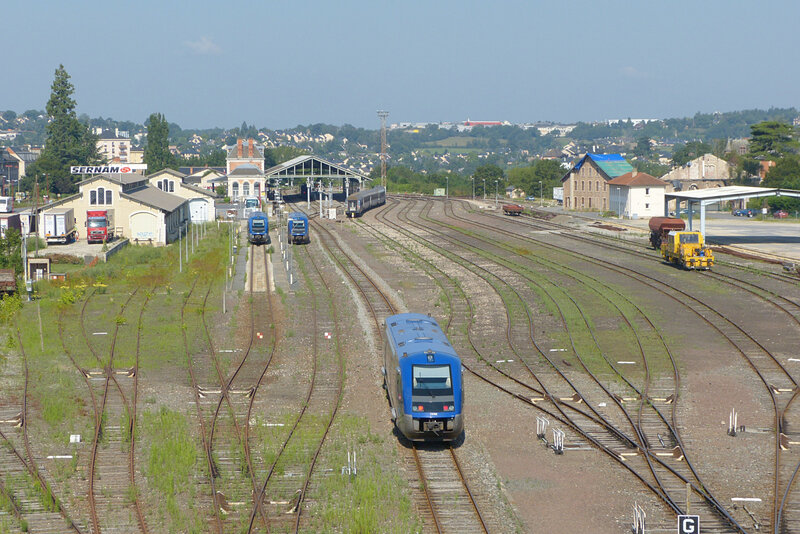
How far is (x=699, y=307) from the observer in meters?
37.5

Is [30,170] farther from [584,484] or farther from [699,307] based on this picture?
[584,484]

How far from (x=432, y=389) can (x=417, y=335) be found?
249 centimetres

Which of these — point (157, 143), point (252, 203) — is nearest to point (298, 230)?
point (252, 203)

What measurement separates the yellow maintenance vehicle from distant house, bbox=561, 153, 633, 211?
5117cm

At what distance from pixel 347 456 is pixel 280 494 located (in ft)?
7.43

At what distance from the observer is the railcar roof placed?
67.5ft

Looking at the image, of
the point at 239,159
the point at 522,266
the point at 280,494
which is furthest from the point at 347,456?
the point at 239,159

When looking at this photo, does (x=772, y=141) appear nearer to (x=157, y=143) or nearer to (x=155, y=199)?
(x=155, y=199)

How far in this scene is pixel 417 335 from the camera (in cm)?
2172

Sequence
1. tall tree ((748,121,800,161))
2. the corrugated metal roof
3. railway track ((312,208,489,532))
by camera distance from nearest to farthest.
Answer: railway track ((312,208,489,532)) → the corrugated metal roof → tall tree ((748,121,800,161))

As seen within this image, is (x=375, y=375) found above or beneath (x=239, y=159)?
beneath

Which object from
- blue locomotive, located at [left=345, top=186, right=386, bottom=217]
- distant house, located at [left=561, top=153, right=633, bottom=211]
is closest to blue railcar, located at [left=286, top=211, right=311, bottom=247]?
blue locomotive, located at [left=345, top=186, right=386, bottom=217]

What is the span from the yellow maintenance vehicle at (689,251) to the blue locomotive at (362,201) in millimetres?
46605

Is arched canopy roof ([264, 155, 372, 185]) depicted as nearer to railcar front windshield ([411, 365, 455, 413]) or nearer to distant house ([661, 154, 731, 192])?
distant house ([661, 154, 731, 192])
